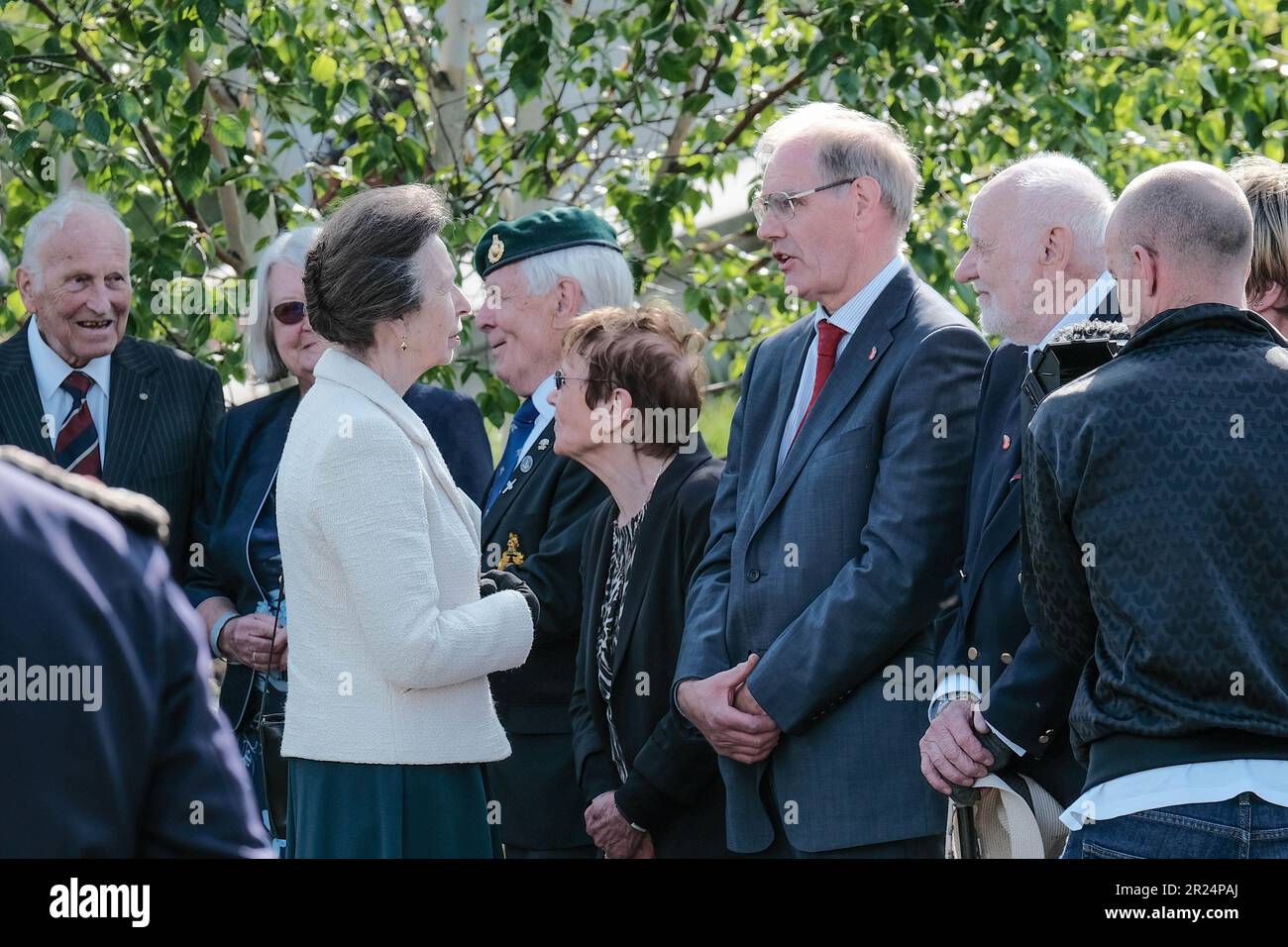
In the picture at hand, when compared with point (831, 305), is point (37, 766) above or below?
below

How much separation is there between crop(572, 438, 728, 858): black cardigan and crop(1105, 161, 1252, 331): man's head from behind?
144 cm

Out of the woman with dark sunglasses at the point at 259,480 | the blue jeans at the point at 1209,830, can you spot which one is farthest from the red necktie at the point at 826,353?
the blue jeans at the point at 1209,830

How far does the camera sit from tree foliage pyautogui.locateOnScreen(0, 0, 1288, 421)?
5.88 m

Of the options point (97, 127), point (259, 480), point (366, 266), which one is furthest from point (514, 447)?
point (97, 127)

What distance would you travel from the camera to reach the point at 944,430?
3.64 m

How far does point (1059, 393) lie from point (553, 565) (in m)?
1.75

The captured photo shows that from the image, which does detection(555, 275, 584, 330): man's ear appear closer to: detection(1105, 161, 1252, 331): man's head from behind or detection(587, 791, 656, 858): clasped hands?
detection(587, 791, 656, 858): clasped hands

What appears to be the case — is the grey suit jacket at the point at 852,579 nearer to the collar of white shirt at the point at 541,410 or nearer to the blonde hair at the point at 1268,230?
the blonde hair at the point at 1268,230

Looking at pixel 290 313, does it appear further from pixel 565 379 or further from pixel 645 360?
pixel 645 360

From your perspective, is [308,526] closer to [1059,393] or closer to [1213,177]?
[1059,393]

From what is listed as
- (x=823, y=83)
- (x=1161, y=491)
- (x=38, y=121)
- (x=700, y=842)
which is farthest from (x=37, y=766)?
(x=823, y=83)

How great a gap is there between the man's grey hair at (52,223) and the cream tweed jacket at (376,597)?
6.17 ft

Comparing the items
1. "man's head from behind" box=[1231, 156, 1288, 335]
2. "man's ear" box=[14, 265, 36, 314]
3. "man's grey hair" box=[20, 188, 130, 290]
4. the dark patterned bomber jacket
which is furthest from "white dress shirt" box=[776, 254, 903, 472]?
"man's ear" box=[14, 265, 36, 314]

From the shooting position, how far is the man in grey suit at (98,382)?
471cm
